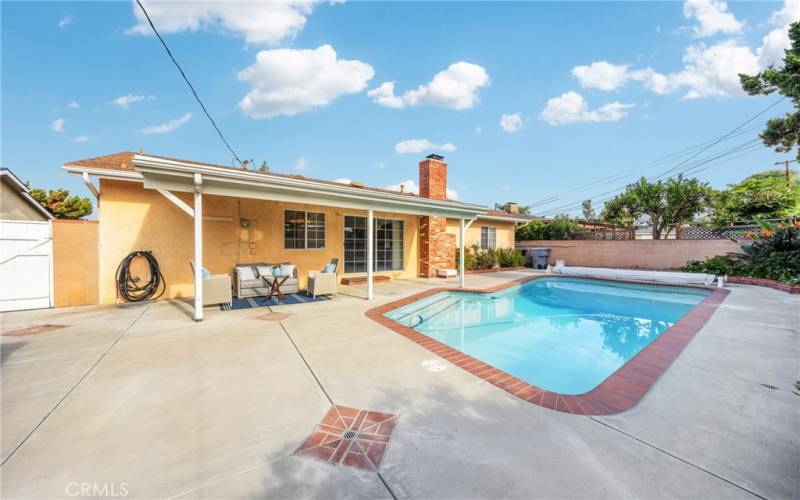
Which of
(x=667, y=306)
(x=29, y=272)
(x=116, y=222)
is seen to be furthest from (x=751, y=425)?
(x=29, y=272)

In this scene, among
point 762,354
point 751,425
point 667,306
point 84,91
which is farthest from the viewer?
point 84,91

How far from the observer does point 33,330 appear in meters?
5.12

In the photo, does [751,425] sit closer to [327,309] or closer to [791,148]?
[327,309]

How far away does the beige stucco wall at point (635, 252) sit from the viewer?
12695mm

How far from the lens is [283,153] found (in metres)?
16.5

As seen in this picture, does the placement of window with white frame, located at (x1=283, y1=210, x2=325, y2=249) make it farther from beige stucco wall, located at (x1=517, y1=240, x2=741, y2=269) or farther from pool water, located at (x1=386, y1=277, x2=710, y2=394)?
beige stucco wall, located at (x1=517, y1=240, x2=741, y2=269)

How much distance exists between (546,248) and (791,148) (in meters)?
9.40

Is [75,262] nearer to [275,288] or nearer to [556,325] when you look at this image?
[275,288]

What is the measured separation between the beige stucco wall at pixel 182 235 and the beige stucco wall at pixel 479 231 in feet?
21.7

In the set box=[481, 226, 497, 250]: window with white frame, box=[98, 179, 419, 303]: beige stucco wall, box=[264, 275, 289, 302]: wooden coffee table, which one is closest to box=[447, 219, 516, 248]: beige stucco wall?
box=[481, 226, 497, 250]: window with white frame

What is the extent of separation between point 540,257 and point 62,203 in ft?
87.0
